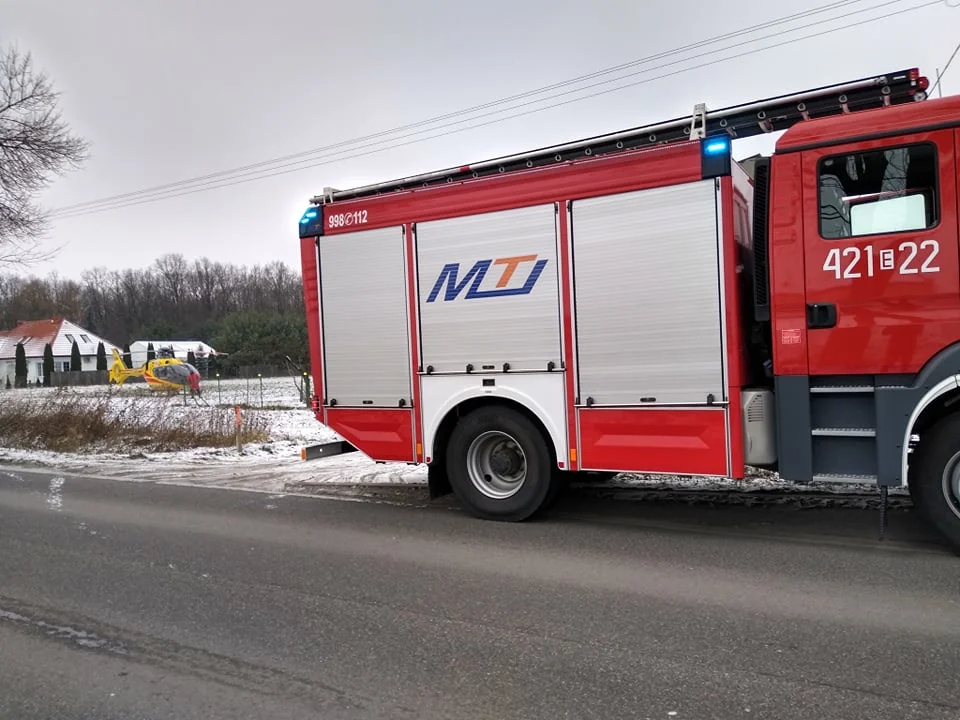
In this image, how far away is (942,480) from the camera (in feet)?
17.3

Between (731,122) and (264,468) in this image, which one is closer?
(731,122)

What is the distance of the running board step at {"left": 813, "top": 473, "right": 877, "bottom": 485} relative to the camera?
5.52 meters

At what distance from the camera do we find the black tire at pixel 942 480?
5.21 meters

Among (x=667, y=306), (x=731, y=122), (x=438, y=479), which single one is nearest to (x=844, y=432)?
(x=667, y=306)

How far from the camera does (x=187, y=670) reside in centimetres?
390

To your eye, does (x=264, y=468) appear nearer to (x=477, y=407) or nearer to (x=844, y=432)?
(x=477, y=407)

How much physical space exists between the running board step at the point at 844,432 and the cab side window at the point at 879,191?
57.4 inches

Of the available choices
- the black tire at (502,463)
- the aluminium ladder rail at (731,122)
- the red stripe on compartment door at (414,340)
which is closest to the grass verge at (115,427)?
the red stripe on compartment door at (414,340)

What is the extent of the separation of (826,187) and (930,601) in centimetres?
299

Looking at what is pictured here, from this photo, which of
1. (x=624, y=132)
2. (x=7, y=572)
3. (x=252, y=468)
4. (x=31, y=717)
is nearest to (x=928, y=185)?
(x=624, y=132)

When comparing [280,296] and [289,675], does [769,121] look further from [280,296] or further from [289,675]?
[280,296]

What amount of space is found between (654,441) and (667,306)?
114 cm

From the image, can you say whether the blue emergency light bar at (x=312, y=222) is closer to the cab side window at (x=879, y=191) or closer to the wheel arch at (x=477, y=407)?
the wheel arch at (x=477, y=407)

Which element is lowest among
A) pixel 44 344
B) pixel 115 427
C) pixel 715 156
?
pixel 115 427
